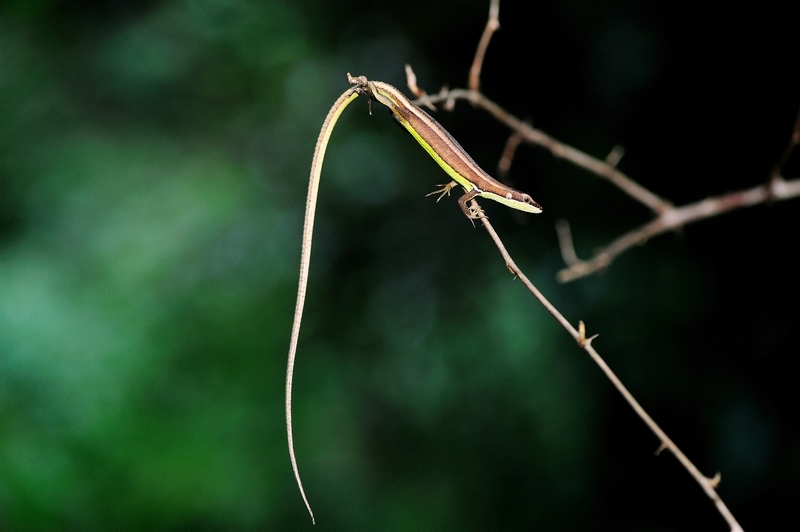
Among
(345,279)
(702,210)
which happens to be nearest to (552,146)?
(702,210)

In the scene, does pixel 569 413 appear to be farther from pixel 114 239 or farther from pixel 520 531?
pixel 114 239

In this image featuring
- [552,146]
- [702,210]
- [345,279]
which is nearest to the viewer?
[552,146]

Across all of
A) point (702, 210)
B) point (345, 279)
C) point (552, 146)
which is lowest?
point (702, 210)

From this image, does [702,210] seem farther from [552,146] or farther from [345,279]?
[345,279]

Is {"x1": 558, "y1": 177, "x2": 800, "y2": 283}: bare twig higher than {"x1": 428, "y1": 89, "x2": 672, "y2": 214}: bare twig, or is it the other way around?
{"x1": 428, "y1": 89, "x2": 672, "y2": 214}: bare twig

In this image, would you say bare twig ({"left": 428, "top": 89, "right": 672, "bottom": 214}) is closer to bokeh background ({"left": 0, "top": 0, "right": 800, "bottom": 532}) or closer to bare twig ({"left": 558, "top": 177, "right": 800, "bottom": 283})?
bare twig ({"left": 558, "top": 177, "right": 800, "bottom": 283})

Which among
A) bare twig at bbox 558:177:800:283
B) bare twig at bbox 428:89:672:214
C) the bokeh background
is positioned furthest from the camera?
the bokeh background

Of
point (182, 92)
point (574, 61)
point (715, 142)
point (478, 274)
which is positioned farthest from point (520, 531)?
point (182, 92)

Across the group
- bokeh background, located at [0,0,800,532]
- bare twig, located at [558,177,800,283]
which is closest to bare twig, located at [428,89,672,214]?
bare twig, located at [558,177,800,283]
